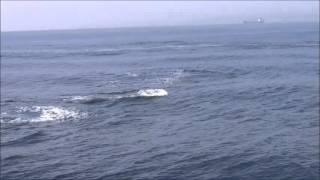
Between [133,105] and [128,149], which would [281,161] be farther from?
[133,105]

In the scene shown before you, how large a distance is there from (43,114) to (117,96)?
39.2 ft

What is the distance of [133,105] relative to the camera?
56.1 m

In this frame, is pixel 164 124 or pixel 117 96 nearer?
pixel 164 124

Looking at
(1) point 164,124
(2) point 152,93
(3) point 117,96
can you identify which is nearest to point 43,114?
(3) point 117,96

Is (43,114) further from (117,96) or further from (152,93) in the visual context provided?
(152,93)

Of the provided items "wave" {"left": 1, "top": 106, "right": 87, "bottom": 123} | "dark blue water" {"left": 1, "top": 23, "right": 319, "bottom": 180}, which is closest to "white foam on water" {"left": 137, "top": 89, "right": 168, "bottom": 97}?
"dark blue water" {"left": 1, "top": 23, "right": 319, "bottom": 180}

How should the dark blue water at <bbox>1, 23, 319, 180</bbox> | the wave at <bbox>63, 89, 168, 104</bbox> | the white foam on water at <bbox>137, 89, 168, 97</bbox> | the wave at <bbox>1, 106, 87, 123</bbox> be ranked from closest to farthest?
the dark blue water at <bbox>1, 23, 319, 180</bbox>, the wave at <bbox>1, 106, 87, 123</bbox>, the wave at <bbox>63, 89, 168, 104</bbox>, the white foam on water at <bbox>137, 89, 168, 97</bbox>

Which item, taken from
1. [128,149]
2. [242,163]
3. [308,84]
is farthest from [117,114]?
[308,84]

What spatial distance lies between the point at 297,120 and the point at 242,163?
547 inches

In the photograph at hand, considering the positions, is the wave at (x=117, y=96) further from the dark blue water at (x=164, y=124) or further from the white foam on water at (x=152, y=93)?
the dark blue water at (x=164, y=124)

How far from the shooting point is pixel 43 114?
5138 cm

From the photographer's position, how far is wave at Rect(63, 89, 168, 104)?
5875cm

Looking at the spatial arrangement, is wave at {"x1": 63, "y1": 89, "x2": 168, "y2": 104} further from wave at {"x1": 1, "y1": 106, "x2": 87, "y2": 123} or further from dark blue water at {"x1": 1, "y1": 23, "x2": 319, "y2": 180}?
wave at {"x1": 1, "y1": 106, "x2": 87, "y2": 123}

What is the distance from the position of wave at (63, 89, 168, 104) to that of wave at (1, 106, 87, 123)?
4939 mm
